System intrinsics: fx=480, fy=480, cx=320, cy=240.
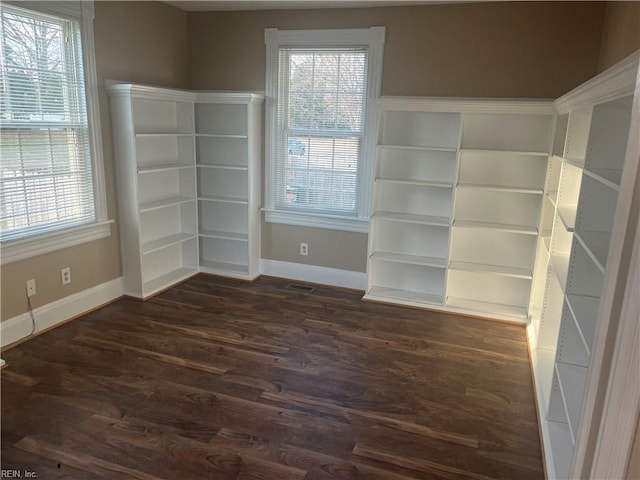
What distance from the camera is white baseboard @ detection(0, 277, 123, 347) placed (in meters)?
3.26

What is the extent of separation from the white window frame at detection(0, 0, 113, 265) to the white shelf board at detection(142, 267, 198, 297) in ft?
1.96

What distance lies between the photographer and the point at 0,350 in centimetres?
317

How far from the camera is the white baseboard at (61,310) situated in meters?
3.26

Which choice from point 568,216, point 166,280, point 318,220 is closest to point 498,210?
point 568,216

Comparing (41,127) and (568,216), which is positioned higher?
(41,127)

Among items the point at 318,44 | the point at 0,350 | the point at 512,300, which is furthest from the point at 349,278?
the point at 0,350

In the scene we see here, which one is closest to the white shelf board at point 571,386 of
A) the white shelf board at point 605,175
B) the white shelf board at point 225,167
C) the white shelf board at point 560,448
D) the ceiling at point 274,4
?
the white shelf board at point 560,448

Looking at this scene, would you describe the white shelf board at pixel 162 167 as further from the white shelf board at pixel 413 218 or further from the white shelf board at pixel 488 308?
the white shelf board at pixel 488 308

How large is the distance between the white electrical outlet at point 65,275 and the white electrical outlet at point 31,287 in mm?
235

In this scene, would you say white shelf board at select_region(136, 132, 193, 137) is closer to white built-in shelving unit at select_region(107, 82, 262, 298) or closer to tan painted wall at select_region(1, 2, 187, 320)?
white built-in shelving unit at select_region(107, 82, 262, 298)

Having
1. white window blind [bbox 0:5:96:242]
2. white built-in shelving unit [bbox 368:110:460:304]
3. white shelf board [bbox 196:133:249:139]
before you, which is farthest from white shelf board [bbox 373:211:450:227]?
white window blind [bbox 0:5:96:242]

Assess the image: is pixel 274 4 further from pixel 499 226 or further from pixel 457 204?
pixel 499 226

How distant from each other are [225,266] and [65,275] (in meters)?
1.60

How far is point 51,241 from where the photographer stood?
3.48m
